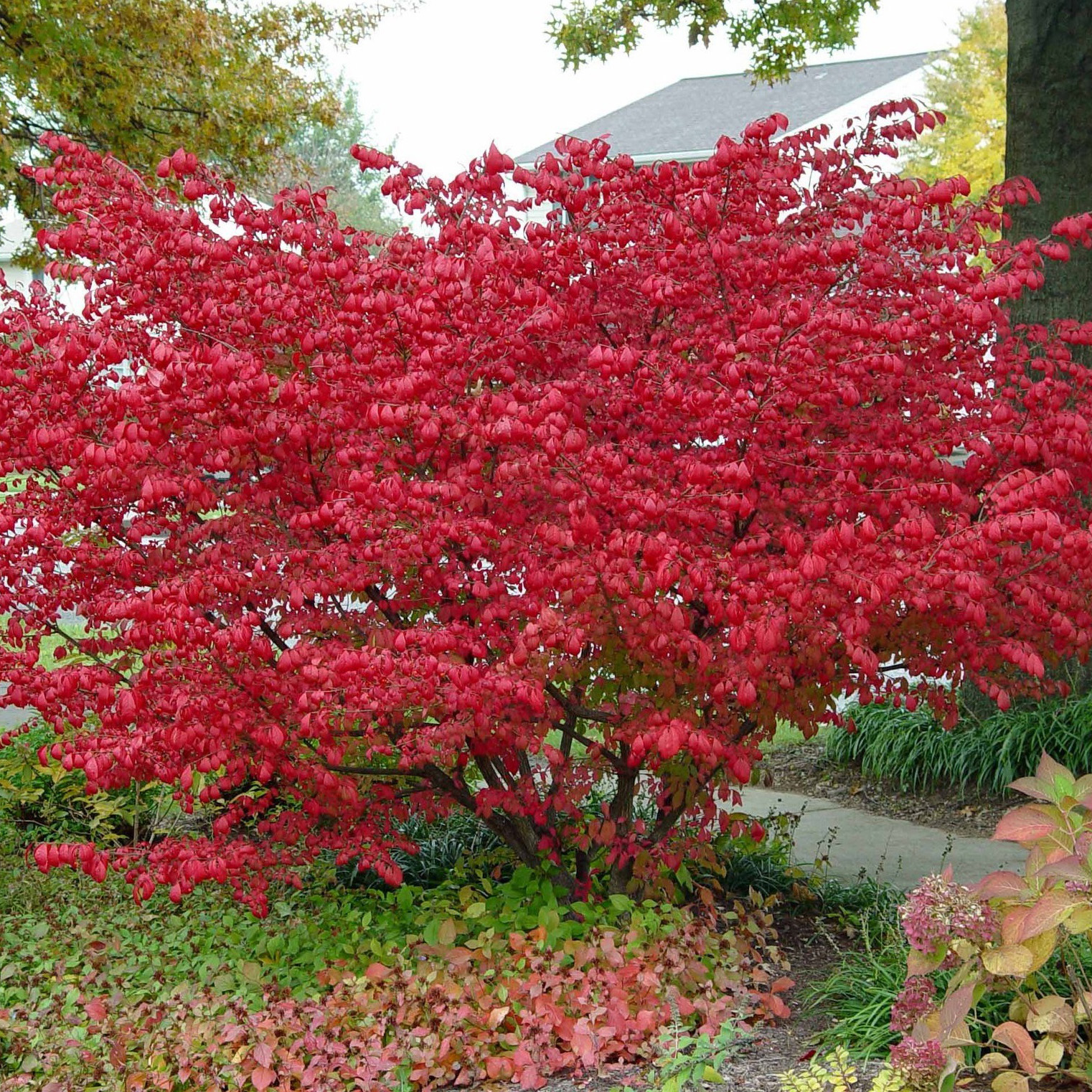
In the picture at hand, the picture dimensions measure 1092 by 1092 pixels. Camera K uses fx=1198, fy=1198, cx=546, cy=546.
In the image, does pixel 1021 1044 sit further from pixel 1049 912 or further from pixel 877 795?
pixel 877 795

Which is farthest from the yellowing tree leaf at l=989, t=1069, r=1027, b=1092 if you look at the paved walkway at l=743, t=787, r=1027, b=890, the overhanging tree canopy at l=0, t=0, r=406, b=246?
the overhanging tree canopy at l=0, t=0, r=406, b=246

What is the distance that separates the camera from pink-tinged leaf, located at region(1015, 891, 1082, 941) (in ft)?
10.3

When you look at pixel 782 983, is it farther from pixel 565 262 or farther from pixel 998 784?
pixel 998 784

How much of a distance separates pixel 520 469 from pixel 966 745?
16.6 feet

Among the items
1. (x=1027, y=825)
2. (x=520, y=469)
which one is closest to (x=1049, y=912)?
(x=1027, y=825)

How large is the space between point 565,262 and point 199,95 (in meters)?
7.65

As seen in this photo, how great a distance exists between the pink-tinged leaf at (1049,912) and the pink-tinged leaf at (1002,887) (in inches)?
10.4

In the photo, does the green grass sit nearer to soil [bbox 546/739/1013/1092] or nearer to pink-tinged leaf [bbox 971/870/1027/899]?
soil [bbox 546/739/1013/1092]

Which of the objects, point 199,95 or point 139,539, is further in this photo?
point 199,95

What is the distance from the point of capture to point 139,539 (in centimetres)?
459

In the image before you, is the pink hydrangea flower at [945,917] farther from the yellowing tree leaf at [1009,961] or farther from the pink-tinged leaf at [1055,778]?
the pink-tinged leaf at [1055,778]

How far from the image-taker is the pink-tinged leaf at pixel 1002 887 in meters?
3.44

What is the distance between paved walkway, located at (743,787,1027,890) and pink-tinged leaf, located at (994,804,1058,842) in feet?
8.82

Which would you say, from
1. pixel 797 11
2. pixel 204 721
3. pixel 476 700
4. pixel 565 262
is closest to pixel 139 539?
pixel 204 721
